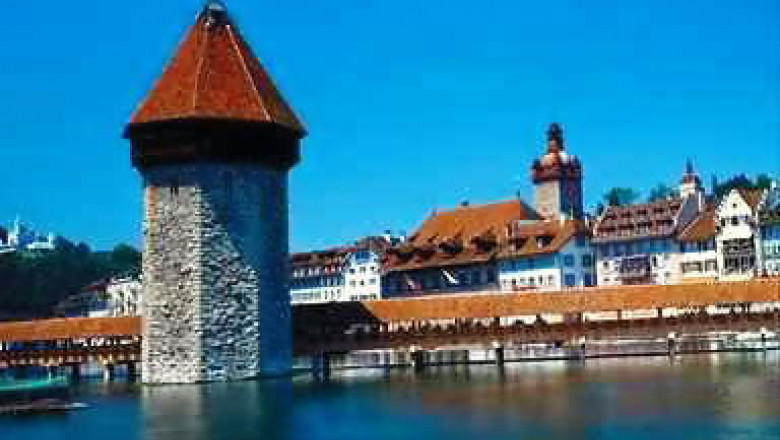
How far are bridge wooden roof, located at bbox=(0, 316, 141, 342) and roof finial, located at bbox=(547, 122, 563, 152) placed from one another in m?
34.8

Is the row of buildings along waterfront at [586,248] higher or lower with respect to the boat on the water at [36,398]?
higher

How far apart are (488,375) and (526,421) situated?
14.9m

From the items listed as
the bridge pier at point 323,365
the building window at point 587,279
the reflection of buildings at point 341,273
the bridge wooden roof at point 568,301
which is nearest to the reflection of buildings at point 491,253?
the building window at point 587,279

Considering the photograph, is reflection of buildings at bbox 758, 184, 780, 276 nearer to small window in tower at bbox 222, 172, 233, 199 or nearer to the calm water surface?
the calm water surface

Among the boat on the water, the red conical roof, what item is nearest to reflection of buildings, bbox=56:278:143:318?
the red conical roof

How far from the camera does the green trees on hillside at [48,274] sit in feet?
266

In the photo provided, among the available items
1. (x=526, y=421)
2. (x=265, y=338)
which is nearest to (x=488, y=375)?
(x=265, y=338)

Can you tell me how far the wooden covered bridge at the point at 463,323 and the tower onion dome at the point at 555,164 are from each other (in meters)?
26.0

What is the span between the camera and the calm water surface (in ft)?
60.3

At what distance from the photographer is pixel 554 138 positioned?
7062 cm

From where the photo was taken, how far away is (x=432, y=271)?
60375mm

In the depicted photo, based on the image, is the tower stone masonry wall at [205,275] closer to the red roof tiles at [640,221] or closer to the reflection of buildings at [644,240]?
the reflection of buildings at [644,240]

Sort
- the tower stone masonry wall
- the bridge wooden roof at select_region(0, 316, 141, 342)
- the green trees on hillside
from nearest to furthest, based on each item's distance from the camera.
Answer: the tower stone masonry wall
the bridge wooden roof at select_region(0, 316, 141, 342)
the green trees on hillside

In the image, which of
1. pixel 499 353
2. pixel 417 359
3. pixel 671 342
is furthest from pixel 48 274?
pixel 671 342
